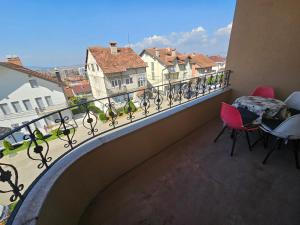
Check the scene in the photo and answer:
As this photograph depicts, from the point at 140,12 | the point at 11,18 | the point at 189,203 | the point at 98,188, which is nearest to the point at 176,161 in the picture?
the point at 189,203

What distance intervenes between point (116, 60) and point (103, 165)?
8.66m

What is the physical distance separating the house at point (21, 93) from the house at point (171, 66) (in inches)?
286

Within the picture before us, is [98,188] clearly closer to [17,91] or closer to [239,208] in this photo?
[239,208]

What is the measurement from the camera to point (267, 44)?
8.07ft

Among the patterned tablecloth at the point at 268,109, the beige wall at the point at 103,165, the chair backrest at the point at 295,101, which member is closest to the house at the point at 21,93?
the beige wall at the point at 103,165

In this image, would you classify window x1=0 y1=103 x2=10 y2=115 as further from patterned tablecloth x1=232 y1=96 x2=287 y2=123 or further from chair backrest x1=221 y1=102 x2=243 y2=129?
patterned tablecloth x1=232 y1=96 x2=287 y2=123

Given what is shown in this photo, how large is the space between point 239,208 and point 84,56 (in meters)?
12.1

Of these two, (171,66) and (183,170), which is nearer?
(183,170)

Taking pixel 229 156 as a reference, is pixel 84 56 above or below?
above

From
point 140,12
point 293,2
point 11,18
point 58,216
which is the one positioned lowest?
point 58,216

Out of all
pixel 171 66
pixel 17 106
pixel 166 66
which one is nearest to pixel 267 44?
pixel 166 66

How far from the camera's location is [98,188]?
150 centimetres

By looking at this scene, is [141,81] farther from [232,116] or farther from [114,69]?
[232,116]

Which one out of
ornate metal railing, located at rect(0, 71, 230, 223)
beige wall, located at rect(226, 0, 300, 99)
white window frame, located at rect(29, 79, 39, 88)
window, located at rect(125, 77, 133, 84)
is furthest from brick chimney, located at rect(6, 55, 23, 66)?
beige wall, located at rect(226, 0, 300, 99)
